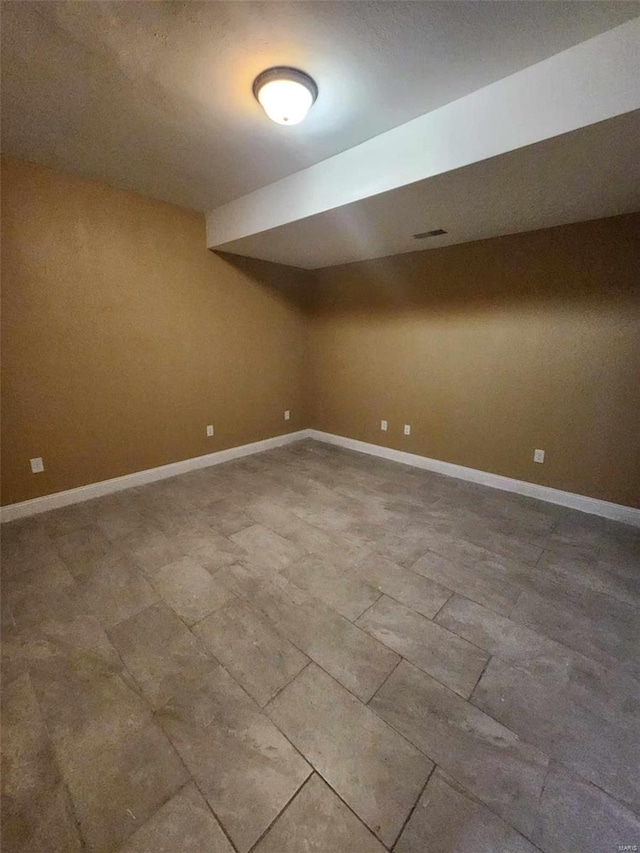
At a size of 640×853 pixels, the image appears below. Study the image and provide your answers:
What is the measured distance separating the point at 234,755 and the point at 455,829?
699mm

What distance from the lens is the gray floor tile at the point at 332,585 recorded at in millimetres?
1822

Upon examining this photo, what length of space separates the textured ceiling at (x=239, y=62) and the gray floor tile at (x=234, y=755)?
2.59m

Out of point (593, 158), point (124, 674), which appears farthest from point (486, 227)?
point (124, 674)

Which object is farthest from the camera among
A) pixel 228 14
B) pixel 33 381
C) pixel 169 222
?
pixel 169 222

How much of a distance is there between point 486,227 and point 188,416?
10.4 ft

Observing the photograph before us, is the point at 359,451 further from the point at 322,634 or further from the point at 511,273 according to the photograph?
the point at 322,634

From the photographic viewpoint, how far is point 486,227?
275 cm

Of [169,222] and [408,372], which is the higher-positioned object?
[169,222]

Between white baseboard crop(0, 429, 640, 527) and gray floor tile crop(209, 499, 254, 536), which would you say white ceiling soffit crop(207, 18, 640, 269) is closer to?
white baseboard crop(0, 429, 640, 527)

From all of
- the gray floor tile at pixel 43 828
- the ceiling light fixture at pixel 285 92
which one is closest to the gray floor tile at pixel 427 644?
the gray floor tile at pixel 43 828

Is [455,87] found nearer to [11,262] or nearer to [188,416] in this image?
[11,262]

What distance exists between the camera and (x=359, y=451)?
4.37m

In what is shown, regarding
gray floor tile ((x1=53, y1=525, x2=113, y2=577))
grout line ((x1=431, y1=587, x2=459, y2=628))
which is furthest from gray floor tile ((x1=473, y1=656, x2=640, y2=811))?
gray floor tile ((x1=53, y1=525, x2=113, y2=577))

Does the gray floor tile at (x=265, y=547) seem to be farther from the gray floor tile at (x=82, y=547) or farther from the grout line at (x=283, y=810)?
the grout line at (x=283, y=810)
